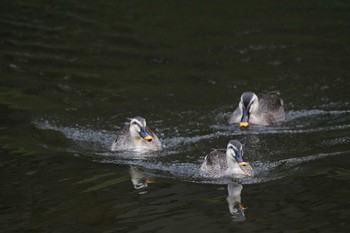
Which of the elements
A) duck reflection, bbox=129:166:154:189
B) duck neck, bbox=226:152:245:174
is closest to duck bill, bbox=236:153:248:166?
duck neck, bbox=226:152:245:174

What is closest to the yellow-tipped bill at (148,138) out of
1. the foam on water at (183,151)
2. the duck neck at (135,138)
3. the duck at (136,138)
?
the duck at (136,138)

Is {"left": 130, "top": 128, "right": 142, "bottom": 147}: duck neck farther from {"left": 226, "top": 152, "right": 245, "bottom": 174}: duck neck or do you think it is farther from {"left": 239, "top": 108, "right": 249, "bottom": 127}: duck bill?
{"left": 226, "top": 152, "right": 245, "bottom": 174}: duck neck

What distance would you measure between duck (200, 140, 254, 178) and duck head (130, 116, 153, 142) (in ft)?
5.12

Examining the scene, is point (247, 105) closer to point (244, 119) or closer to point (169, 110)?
point (244, 119)

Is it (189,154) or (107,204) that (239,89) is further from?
(107,204)

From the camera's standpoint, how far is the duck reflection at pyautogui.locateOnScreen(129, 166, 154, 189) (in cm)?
1380

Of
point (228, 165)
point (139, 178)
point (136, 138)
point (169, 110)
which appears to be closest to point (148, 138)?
point (136, 138)

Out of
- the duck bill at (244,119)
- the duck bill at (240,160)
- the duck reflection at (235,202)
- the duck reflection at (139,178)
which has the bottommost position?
the duck reflection at (235,202)

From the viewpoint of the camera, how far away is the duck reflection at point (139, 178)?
13797 mm

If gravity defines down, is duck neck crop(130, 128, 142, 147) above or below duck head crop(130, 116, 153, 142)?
below

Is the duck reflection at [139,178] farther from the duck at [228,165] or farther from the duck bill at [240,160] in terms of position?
the duck bill at [240,160]

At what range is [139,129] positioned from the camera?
1605cm

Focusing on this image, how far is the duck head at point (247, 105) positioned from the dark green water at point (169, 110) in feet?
0.84

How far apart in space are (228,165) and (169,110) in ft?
13.2
